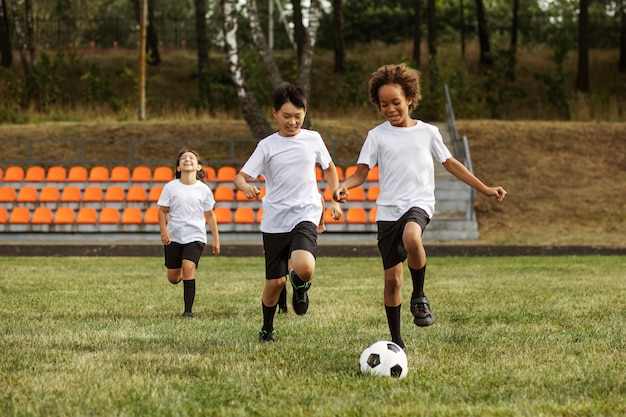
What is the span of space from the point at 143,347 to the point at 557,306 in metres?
4.48

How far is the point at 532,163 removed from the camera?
27422 millimetres

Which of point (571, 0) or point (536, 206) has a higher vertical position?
point (571, 0)

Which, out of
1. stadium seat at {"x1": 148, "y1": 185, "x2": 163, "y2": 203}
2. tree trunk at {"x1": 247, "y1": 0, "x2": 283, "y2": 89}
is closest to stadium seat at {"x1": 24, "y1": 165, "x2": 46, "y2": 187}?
stadium seat at {"x1": 148, "y1": 185, "x2": 163, "y2": 203}

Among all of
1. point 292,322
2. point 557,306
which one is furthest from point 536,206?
A: point 292,322

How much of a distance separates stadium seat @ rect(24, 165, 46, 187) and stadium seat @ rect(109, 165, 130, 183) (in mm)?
1742

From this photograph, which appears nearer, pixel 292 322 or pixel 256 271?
pixel 292 322

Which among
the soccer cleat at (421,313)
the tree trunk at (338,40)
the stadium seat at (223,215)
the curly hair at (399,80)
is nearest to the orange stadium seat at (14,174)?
the stadium seat at (223,215)

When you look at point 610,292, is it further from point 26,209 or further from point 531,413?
point 26,209

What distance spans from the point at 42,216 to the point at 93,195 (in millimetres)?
1352

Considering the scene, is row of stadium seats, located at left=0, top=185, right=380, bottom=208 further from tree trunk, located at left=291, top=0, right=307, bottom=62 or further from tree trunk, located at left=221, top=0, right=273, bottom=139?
tree trunk, located at left=291, top=0, right=307, bottom=62

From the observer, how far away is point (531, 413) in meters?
4.71

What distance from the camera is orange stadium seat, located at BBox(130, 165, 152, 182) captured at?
24.7m

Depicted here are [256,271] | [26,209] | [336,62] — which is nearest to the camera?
[256,271]

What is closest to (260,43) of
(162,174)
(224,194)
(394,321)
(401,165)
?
(162,174)
